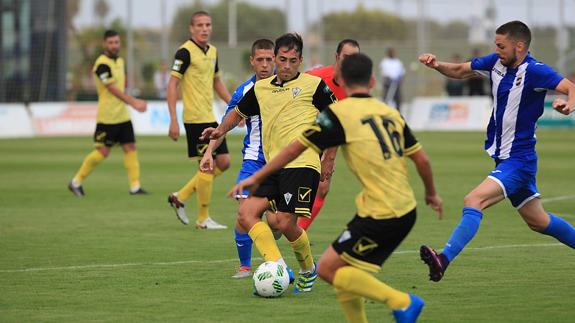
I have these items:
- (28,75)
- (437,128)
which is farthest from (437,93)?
(28,75)

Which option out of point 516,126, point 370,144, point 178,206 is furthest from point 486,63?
point 178,206

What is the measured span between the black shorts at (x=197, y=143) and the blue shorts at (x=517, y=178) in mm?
4862

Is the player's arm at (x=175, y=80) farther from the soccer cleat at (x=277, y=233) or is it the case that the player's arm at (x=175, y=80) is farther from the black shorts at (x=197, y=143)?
the soccer cleat at (x=277, y=233)

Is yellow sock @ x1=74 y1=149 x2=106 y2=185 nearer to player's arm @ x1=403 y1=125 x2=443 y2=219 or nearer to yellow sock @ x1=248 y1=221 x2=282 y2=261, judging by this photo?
yellow sock @ x1=248 y1=221 x2=282 y2=261

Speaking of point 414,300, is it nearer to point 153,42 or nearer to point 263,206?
point 263,206

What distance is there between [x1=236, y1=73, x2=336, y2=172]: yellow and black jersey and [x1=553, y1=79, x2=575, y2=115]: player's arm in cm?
180

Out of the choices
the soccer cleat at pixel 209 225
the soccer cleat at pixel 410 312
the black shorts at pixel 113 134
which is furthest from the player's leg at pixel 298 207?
the black shorts at pixel 113 134

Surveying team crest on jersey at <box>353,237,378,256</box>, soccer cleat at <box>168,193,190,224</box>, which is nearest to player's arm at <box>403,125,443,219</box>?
team crest on jersey at <box>353,237,378,256</box>

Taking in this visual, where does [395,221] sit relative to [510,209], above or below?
above

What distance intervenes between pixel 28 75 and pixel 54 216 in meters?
24.3

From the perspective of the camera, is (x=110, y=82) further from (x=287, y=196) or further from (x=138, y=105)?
(x=287, y=196)

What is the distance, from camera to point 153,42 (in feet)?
127

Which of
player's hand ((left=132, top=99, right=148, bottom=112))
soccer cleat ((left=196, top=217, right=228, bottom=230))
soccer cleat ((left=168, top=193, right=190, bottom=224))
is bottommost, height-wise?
soccer cleat ((left=196, top=217, right=228, bottom=230))

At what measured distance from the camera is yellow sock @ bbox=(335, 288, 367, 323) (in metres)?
6.41
